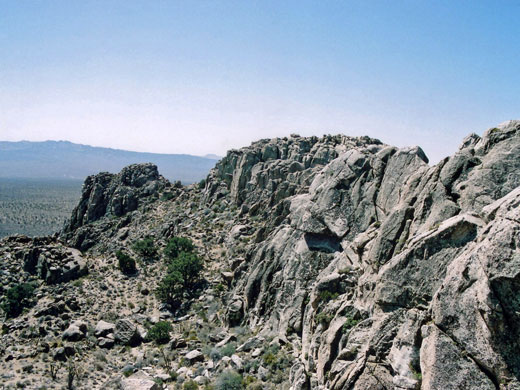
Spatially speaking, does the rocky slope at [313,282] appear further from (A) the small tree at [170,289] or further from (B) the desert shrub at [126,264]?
(B) the desert shrub at [126,264]

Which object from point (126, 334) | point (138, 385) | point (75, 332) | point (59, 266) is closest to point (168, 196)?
point (59, 266)

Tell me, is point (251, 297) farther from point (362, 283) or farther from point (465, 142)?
point (465, 142)

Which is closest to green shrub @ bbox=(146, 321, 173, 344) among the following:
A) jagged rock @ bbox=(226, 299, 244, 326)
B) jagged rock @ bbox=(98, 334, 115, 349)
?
jagged rock @ bbox=(98, 334, 115, 349)

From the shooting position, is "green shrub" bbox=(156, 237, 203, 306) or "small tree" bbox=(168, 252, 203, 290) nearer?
"green shrub" bbox=(156, 237, 203, 306)

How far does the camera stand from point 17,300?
5162cm

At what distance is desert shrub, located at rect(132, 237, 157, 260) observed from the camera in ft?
218

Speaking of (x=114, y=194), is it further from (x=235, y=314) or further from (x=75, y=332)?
(x=235, y=314)

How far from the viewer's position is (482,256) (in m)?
14.3

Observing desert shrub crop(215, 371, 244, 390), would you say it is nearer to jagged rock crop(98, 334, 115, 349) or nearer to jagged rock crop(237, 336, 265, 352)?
jagged rock crop(237, 336, 265, 352)

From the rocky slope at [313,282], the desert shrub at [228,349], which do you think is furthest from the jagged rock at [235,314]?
the desert shrub at [228,349]

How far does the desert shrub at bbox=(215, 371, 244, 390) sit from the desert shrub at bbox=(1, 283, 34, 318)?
3874cm

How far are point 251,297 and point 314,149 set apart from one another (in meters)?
39.9

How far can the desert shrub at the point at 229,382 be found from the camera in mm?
28641

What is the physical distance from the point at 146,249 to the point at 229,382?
42.6 meters
